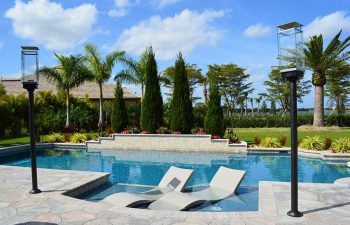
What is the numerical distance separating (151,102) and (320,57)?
1699cm

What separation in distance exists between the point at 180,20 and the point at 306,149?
27.1 feet

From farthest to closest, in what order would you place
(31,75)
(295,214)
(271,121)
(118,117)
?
(271,121), (118,117), (31,75), (295,214)

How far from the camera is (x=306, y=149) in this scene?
1568 cm

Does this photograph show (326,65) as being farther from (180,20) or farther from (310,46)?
(180,20)

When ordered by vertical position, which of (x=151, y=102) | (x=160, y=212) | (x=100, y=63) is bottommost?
(x=160, y=212)

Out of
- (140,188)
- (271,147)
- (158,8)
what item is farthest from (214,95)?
(140,188)

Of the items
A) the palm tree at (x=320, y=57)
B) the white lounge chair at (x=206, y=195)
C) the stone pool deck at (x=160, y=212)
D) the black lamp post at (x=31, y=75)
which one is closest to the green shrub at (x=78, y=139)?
the stone pool deck at (x=160, y=212)

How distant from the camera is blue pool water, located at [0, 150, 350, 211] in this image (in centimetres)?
917

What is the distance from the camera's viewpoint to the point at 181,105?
1933cm

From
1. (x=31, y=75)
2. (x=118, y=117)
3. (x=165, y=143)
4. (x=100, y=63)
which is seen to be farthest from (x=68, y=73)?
(x=31, y=75)

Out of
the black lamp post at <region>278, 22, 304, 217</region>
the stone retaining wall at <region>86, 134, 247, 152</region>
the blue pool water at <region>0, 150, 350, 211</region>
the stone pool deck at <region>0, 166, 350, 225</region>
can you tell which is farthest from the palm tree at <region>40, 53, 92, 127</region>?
the black lamp post at <region>278, 22, 304, 217</region>

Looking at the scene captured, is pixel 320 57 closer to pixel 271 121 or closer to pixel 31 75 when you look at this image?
pixel 271 121

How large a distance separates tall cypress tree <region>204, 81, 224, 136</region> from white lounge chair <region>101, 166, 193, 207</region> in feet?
29.7

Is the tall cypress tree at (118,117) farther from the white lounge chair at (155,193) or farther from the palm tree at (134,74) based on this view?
the white lounge chair at (155,193)
